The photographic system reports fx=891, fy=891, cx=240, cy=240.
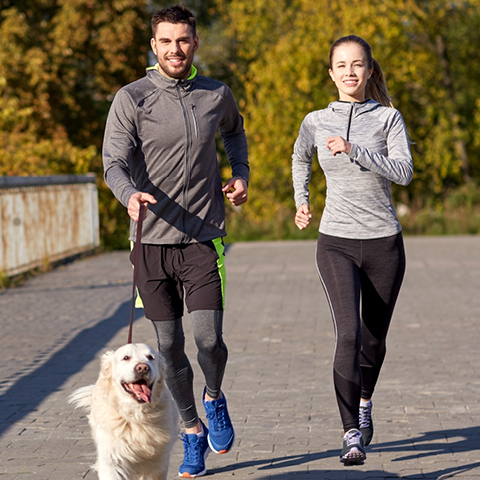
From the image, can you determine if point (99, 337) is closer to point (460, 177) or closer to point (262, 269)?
point (262, 269)

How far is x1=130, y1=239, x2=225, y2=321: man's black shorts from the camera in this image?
4.48m

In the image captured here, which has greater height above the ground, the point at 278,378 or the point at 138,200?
the point at 138,200

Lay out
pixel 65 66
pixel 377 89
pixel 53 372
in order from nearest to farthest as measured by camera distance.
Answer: pixel 377 89 → pixel 53 372 → pixel 65 66

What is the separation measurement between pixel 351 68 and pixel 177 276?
1.41 m

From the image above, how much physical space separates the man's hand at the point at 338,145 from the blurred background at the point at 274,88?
46.4 feet

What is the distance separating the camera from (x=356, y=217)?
15.1 ft

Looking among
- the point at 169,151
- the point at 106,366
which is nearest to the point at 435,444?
the point at 106,366

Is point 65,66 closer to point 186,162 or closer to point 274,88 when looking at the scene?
point 274,88

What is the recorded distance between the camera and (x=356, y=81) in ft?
15.3

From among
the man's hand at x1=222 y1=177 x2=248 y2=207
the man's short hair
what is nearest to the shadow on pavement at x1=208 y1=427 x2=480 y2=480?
the man's hand at x1=222 y1=177 x2=248 y2=207

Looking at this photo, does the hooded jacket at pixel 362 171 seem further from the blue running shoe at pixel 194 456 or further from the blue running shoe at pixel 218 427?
the blue running shoe at pixel 194 456

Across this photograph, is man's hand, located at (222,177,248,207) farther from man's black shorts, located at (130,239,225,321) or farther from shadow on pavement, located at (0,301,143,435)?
shadow on pavement, located at (0,301,143,435)

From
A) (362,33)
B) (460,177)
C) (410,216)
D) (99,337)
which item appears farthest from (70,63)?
(99,337)

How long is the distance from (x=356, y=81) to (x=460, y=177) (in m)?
25.6
